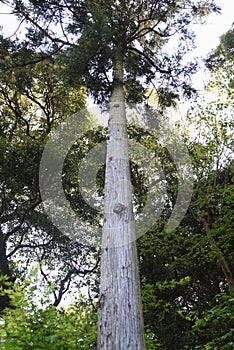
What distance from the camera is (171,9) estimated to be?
254 inches

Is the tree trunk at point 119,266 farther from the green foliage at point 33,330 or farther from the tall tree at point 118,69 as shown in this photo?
the green foliage at point 33,330

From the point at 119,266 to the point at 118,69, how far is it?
12.1 ft

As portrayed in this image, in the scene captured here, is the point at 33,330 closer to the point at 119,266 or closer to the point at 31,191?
the point at 119,266

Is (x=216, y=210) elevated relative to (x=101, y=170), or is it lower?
lower

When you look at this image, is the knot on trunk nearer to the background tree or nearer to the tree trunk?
the tree trunk

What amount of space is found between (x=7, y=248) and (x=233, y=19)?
9.32 meters

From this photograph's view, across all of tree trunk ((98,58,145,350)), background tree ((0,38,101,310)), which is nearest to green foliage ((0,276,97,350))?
tree trunk ((98,58,145,350))

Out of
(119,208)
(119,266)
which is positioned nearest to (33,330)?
(119,266)

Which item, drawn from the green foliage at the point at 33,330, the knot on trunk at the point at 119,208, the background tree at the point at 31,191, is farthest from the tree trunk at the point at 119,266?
the background tree at the point at 31,191

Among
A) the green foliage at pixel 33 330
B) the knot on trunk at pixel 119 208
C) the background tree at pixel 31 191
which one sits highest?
the background tree at pixel 31 191

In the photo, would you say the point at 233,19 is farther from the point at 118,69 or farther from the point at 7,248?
the point at 7,248

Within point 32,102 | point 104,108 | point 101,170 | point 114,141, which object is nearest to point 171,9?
point 104,108

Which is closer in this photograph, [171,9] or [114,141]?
[114,141]

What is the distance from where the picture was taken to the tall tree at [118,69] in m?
2.80
